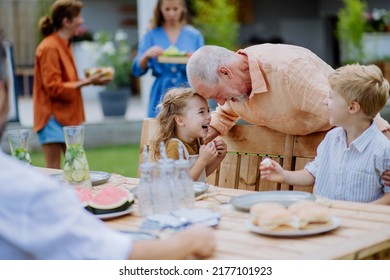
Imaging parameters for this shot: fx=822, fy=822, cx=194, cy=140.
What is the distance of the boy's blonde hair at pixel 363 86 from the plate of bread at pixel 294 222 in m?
0.79

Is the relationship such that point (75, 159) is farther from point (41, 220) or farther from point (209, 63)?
point (41, 220)

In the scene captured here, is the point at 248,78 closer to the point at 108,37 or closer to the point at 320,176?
the point at 320,176

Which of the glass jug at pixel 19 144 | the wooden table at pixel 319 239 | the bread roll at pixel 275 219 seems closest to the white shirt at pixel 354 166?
the wooden table at pixel 319 239

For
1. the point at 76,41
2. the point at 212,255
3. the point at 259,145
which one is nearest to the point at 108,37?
the point at 76,41

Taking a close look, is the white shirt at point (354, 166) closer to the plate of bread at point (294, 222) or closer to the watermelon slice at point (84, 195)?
the plate of bread at point (294, 222)

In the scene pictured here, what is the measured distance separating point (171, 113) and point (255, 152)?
43cm

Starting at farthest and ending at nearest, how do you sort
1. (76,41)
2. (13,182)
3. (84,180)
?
(76,41), (84,180), (13,182)

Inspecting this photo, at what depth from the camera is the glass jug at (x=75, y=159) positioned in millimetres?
2926

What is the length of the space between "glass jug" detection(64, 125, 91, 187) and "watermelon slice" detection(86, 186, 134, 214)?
0.30 meters

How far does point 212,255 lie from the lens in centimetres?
210

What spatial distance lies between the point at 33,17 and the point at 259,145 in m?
12.9

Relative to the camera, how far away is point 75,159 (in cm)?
296

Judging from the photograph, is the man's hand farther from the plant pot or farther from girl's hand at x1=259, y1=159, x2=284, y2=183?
the plant pot

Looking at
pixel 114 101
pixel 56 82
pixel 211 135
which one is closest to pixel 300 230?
pixel 211 135
